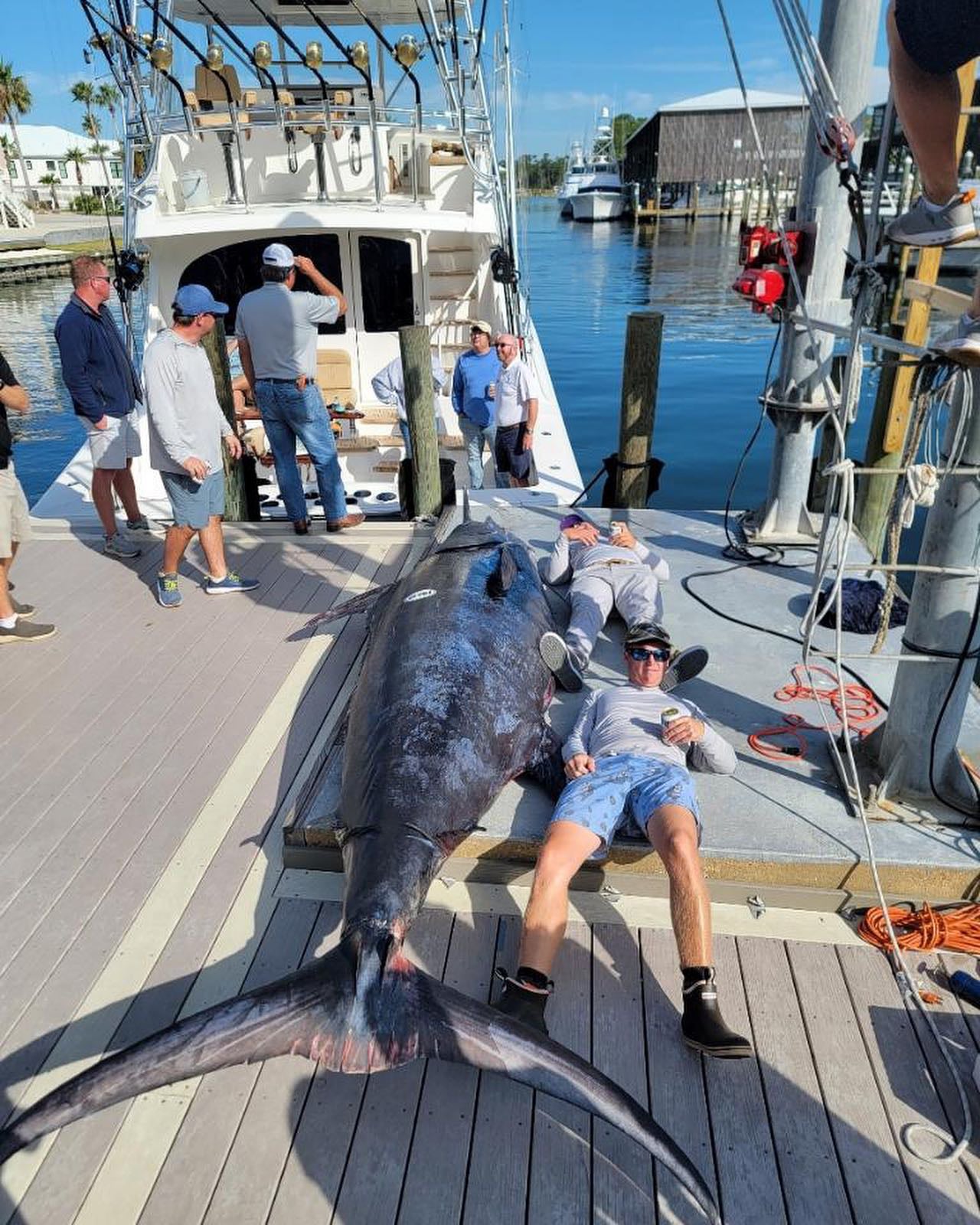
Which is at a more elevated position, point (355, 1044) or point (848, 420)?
point (848, 420)

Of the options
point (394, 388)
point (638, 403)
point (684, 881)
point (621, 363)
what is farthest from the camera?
point (621, 363)

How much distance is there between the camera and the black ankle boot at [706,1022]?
93.0 inches

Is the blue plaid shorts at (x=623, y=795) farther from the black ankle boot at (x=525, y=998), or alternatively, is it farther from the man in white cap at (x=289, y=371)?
the man in white cap at (x=289, y=371)

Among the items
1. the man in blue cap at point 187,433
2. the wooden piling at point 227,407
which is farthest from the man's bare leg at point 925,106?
the wooden piling at point 227,407

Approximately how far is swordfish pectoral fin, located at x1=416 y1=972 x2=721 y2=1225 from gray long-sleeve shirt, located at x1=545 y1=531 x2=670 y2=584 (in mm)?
2959

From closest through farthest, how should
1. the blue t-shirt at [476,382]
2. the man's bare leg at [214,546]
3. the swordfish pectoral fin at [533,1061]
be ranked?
the swordfish pectoral fin at [533,1061] → the man's bare leg at [214,546] → the blue t-shirt at [476,382]

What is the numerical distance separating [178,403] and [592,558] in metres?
2.60

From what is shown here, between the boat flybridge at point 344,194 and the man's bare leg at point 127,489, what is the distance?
1.59 meters

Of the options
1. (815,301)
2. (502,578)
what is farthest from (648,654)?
(815,301)

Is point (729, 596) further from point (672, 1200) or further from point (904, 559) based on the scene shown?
point (904, 559)

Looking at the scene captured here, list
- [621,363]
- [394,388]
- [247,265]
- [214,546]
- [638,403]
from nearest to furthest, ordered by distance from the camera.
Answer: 1. [214,546]
2. [638,403]
3. [394,388]
4. [247,265]
5. [621,363]

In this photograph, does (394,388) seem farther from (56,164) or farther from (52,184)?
(56,164)

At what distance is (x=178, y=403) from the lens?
4910 mm

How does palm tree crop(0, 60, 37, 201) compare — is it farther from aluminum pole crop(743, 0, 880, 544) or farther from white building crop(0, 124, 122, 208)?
aluminum pole crop(743, 0, 880, 544)
